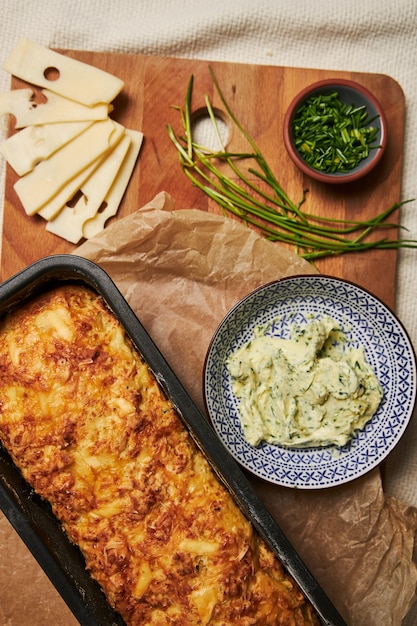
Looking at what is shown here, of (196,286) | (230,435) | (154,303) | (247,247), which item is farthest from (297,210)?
(230,435)

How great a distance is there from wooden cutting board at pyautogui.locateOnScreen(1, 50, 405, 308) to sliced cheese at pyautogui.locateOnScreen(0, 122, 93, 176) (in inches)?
3.4

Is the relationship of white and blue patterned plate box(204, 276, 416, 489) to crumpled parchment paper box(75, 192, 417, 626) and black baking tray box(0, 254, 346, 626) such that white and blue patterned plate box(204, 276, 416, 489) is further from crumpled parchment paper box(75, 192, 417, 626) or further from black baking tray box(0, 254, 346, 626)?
black baking tray box(0, 254, 346, 626)

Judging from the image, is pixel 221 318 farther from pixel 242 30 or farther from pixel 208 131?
pixel 242 30

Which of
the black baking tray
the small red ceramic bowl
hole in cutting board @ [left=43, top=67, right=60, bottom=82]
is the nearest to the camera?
the black baking tray

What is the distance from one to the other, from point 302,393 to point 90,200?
4.46 feet

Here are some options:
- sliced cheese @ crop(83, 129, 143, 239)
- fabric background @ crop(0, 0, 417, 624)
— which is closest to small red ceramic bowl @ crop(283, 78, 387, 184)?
fabric background @ crop(0, 0, 417, 624)

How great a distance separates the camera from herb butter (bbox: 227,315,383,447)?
119 inches

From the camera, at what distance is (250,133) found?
340 cm

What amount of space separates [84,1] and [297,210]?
1.56 m

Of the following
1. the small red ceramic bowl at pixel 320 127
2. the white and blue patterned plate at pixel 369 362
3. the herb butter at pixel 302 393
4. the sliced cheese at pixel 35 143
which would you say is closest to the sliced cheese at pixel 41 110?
the sliced cheese at pixel 35 143

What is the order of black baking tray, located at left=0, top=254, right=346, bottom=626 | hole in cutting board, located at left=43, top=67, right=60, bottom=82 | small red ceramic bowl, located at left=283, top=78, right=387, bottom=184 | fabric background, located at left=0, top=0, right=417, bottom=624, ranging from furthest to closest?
fabric background, located at left=0, top=0, right=417, bottom=624, hole in cutting board, located at left=43, top=67, right=60, bottom=82, small red ceramic bowl, located at left=283, top=78, right=387, bottom=184, black baking tray, located at left=0, top=254, right=346, bottom=626

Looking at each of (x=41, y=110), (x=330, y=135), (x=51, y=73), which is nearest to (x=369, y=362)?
(x=330, y=135)

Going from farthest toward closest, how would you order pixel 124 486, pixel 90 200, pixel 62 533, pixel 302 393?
pixel 90 200 < pixel 302 393 < pixel 62 533 < pixel 124 486

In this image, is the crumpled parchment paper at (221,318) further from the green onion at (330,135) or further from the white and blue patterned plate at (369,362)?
the green onion at (330,135)
